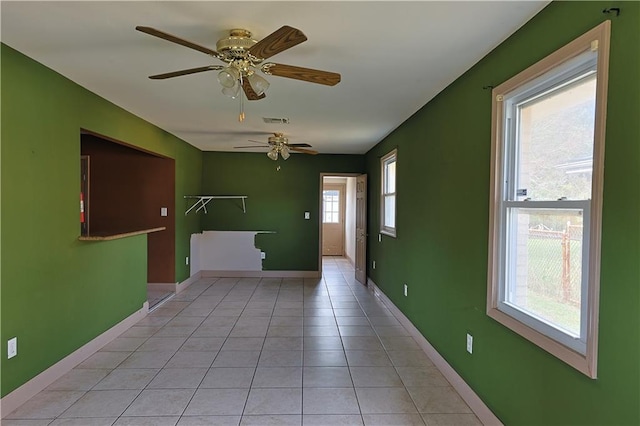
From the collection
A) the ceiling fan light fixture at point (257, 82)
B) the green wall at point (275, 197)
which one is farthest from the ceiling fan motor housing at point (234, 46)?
the green wall at point (275, 197)

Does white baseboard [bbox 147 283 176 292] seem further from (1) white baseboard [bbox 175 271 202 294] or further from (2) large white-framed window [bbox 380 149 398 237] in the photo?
(2) large white-framed window [bbox 380 149 398 237]

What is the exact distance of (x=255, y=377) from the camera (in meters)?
2.76

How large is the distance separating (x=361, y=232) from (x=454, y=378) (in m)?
3.90

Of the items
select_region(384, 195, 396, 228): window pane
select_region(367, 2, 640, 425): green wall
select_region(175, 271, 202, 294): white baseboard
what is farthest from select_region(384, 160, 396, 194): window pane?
select_region(175, 271, 202, 294): white baseboard

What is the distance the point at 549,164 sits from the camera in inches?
69.0

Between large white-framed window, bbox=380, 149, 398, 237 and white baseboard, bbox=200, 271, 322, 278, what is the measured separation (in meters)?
2.01

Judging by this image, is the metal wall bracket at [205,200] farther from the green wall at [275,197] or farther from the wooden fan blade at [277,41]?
the wooden fan blade at [277,41]

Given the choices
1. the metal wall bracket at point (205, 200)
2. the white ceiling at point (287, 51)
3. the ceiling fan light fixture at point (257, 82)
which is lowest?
the metal wall bracket at point (205, 200)

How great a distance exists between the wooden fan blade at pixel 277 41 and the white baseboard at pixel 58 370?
103 inches

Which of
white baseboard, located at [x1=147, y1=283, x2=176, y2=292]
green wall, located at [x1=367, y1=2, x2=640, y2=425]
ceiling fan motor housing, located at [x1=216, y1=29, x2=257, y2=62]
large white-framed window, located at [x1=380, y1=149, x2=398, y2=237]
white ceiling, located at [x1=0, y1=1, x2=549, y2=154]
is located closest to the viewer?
green wall, located at [x1=367, y1=2, x2=640, y2=425]

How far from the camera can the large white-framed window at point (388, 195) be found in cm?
492

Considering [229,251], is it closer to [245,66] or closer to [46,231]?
[46,231]

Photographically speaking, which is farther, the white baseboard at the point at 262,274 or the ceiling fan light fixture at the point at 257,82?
the white baseboard at the point at 262,274

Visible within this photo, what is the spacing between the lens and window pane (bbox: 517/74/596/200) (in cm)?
151
